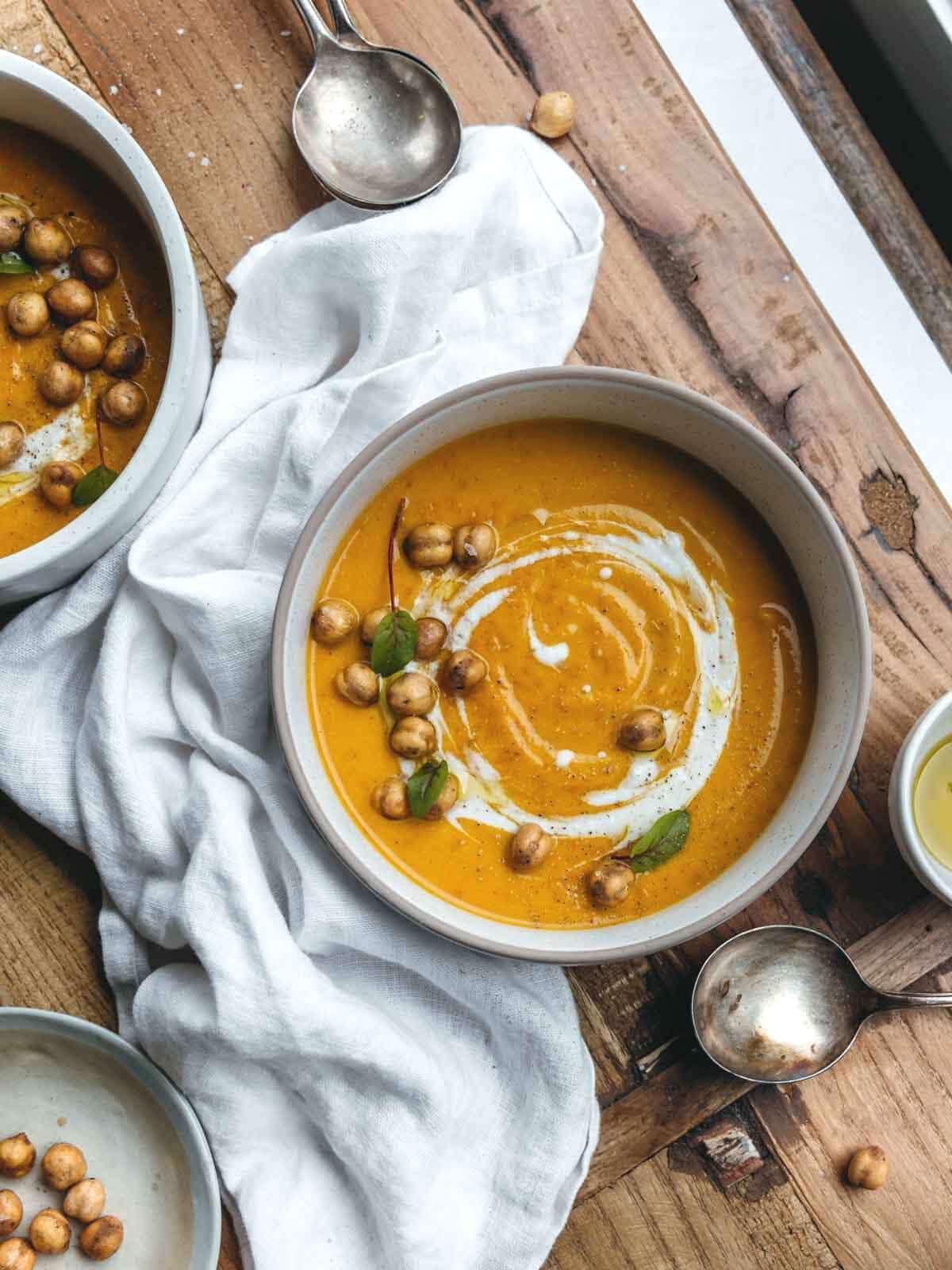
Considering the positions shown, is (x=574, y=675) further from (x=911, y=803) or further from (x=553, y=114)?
(x=553, y=114)

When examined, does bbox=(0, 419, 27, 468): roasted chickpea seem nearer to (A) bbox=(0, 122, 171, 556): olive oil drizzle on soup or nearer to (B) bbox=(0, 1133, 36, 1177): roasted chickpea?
(A) bbox=(0, 122, 171, 556): olive oil drizzle on soup

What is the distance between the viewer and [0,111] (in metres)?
1.25

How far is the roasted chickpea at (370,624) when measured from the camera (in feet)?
3.93

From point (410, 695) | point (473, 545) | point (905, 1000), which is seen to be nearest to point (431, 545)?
point (473, 545)

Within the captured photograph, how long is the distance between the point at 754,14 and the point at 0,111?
0.81 m

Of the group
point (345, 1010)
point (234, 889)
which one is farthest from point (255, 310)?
point (345, 1010)

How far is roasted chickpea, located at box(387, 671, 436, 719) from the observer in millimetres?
1188

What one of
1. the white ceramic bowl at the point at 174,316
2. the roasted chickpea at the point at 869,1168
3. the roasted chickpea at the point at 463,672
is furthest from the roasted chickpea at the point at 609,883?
the white ceramic bowl at the point at 174,316

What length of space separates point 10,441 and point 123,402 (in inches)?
4.6

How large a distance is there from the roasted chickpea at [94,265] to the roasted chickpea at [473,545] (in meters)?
0.44

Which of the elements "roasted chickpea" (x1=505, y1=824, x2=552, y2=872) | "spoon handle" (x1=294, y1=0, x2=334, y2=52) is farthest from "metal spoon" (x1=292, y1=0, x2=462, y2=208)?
"roasted chickpea" (x1=505, y1=824, x2=552, y2=872)

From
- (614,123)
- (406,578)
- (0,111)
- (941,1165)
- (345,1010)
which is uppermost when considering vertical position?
(0,111)

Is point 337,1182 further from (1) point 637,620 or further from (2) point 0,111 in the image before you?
(2) point 0,111

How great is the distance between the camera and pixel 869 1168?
1.32m
